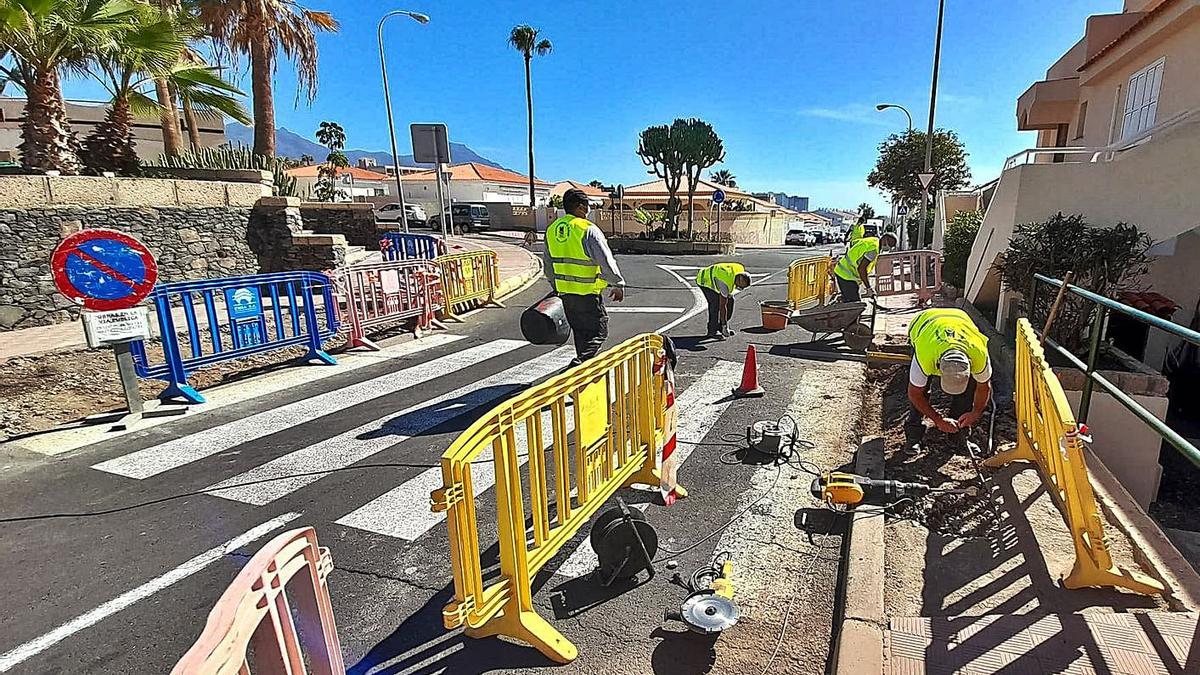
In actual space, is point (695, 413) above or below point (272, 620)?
below

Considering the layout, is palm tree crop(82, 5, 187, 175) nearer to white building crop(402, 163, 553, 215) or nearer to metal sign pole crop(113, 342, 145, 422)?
metal sign pole crop(113, 342, 145, 422)

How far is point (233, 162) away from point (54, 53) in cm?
451

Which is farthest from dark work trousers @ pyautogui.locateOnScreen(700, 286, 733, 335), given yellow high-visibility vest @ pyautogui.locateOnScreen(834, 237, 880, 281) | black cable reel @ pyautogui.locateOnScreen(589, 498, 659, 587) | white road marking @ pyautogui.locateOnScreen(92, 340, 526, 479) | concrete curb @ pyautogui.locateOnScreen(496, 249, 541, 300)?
black cable reel @ pyautogui.locateOnScreen(589, 498, 659, 587)

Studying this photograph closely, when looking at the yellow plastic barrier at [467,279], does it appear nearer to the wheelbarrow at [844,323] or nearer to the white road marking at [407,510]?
the wheelbarrow at [844,323]

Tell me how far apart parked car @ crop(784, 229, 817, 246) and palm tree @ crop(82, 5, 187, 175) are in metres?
40.0

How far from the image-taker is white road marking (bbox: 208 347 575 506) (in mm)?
4414

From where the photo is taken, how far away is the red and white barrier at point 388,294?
8684 mm

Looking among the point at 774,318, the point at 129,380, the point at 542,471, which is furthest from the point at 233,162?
the point at 542,471

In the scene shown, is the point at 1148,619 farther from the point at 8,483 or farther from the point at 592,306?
the point at 8,483

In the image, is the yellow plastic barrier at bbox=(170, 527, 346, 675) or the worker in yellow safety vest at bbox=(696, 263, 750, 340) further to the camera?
the worker in yellow safety vest at bbox=(696, 263, 750, 340)

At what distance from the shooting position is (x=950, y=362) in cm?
399

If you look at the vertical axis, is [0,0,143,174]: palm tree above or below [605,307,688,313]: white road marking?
above

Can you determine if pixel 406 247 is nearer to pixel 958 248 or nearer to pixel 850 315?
pixel 850 315

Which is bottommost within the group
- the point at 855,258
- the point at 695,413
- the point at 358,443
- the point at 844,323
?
the point at 695,413
